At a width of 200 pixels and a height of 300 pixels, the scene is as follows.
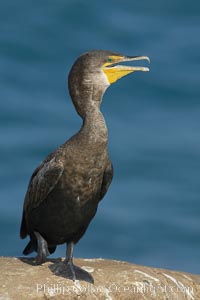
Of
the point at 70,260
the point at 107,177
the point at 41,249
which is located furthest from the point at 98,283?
the point at 107,177

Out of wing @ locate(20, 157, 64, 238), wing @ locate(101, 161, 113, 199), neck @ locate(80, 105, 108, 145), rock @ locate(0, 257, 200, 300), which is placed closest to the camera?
rock @ locate(0, 257, 200, 300)

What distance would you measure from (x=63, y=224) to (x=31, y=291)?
97 cm

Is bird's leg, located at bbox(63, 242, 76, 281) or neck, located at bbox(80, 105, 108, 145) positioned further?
bird's leg, located at bbox(63, 242, 76, 281)

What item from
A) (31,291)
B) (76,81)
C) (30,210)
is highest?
(76,81)

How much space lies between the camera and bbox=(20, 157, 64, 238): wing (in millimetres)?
13688

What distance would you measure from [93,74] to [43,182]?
3.72 ft

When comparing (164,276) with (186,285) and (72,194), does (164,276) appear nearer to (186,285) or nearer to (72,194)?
(186,285)

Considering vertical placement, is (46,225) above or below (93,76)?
below

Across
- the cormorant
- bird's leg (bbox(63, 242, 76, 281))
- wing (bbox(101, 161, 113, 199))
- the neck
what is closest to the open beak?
the cormorant

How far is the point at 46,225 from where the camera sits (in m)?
14.1

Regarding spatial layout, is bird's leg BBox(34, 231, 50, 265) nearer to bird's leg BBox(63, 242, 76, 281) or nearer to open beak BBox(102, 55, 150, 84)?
bird's leg BBox(63, 242, 76, 281)

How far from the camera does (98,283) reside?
13.7 m

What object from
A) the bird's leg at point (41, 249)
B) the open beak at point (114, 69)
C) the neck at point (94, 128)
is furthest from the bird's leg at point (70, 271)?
the open beak at point (114, 69)

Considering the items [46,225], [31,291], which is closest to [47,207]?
[46,225]
